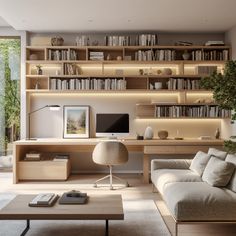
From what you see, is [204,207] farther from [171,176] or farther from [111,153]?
[111,153]

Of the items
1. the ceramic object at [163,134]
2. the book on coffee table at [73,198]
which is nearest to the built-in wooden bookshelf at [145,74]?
the ceramic object at [163,134]

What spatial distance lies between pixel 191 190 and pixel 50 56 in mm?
4006

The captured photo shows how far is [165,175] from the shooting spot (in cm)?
454

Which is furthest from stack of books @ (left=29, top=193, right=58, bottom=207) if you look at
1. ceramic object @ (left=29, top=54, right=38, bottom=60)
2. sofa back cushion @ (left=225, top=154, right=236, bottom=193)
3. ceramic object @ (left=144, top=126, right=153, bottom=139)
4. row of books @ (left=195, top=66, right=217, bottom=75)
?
row of books @ (left=195, top=66, right=217, bottom=75)

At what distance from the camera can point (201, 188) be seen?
367cm

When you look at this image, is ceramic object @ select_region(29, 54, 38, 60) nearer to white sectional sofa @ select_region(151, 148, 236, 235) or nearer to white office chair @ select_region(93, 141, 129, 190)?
white office chair @ select_region(93, 141, 129, 190)

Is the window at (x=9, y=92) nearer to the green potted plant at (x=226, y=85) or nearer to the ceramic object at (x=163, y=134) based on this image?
the ceramic object at (x=163, y=134)

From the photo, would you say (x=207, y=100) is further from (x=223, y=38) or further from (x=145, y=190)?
(x=145, y=190)

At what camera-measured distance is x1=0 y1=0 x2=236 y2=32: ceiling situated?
5.04m

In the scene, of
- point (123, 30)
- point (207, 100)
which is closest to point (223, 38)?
point (207, 100)

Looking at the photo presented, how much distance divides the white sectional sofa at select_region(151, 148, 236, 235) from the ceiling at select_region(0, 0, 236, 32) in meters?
2.11

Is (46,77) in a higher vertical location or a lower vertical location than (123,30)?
lower

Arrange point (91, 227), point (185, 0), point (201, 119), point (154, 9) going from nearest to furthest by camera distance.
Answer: point (91, 227) < point (185, 0) < point (154, 9) < point (201, 119)

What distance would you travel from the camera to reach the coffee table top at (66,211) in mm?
3145
